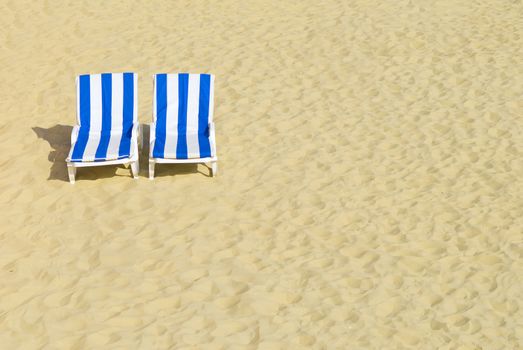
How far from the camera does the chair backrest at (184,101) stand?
9039 millimetres

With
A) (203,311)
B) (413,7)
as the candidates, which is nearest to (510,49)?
(413,7)

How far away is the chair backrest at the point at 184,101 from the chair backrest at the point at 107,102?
27cm

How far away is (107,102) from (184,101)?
83cm

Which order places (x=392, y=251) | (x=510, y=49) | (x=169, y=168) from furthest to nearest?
(x=510, y=49)
(x=169, y=168)
(x=392, y=251)

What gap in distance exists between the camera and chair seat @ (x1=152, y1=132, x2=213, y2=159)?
845cm

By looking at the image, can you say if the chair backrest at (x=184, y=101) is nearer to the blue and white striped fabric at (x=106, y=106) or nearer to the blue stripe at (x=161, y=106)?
the blue stripe at (x=161, y=106)

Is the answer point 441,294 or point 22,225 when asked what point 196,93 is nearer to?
point 22,225

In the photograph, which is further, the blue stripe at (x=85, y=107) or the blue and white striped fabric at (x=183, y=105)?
the blue and white striped fabric at (x=183, y=105)

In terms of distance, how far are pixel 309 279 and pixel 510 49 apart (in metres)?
6.72

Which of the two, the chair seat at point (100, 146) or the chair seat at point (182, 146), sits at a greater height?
the chair seat at point (100, 146)

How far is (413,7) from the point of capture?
13836mm

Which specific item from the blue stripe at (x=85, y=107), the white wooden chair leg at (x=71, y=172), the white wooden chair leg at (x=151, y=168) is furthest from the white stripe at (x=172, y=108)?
the white wooden chair leg at (x=71, y=172)

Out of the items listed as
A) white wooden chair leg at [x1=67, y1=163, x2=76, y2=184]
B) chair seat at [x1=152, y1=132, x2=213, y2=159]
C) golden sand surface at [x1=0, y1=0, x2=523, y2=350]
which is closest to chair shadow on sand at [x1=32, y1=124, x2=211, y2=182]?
golden sand surface at [x1=0, y1=0, x2=523, y2=350]

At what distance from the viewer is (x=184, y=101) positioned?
910 cm
